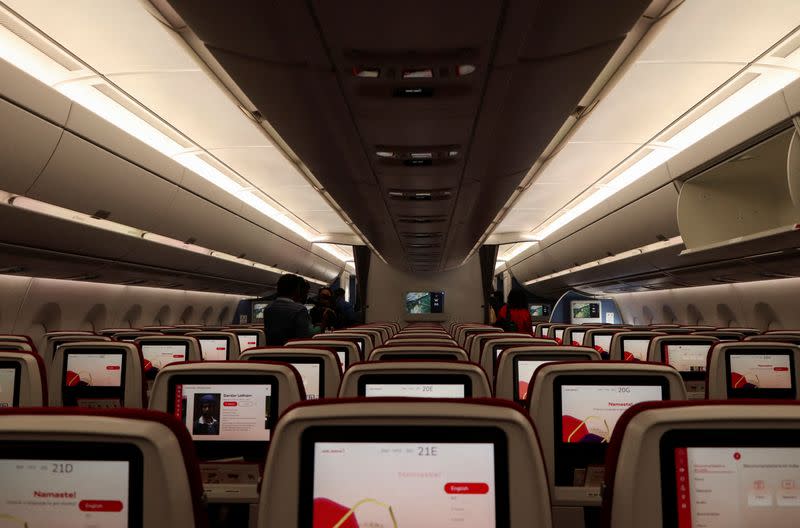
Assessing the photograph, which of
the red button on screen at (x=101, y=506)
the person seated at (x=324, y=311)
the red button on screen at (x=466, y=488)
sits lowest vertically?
the red button on screen at (x=101, y=506)

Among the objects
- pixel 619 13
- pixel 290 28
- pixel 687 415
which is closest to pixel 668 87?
pixel 619 13

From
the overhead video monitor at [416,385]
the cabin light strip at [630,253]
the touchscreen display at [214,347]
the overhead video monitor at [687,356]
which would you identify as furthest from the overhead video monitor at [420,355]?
the cabin light strip at [630,253]

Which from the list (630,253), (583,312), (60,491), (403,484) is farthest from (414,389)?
(583,312)

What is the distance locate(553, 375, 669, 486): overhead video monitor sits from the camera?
3.41m

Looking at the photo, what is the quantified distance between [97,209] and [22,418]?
267 inches

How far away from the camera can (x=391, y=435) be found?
65.3 inches

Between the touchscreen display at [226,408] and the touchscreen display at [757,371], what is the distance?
3.46m

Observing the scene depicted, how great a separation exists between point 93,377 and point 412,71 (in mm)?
3710

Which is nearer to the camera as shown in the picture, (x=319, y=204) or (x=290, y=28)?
(x=290, y=28)

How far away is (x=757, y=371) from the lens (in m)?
4.85

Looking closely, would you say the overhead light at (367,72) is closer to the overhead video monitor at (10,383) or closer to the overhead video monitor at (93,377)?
the overhead video monitor at (10,383)

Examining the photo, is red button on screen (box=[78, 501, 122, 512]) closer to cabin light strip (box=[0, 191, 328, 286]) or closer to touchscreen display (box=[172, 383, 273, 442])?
touchscreen display (box=[172, 383, 273, 442])

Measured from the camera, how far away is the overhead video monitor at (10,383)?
3.87m

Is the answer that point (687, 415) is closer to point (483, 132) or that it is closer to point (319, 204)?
point (483, 132)
